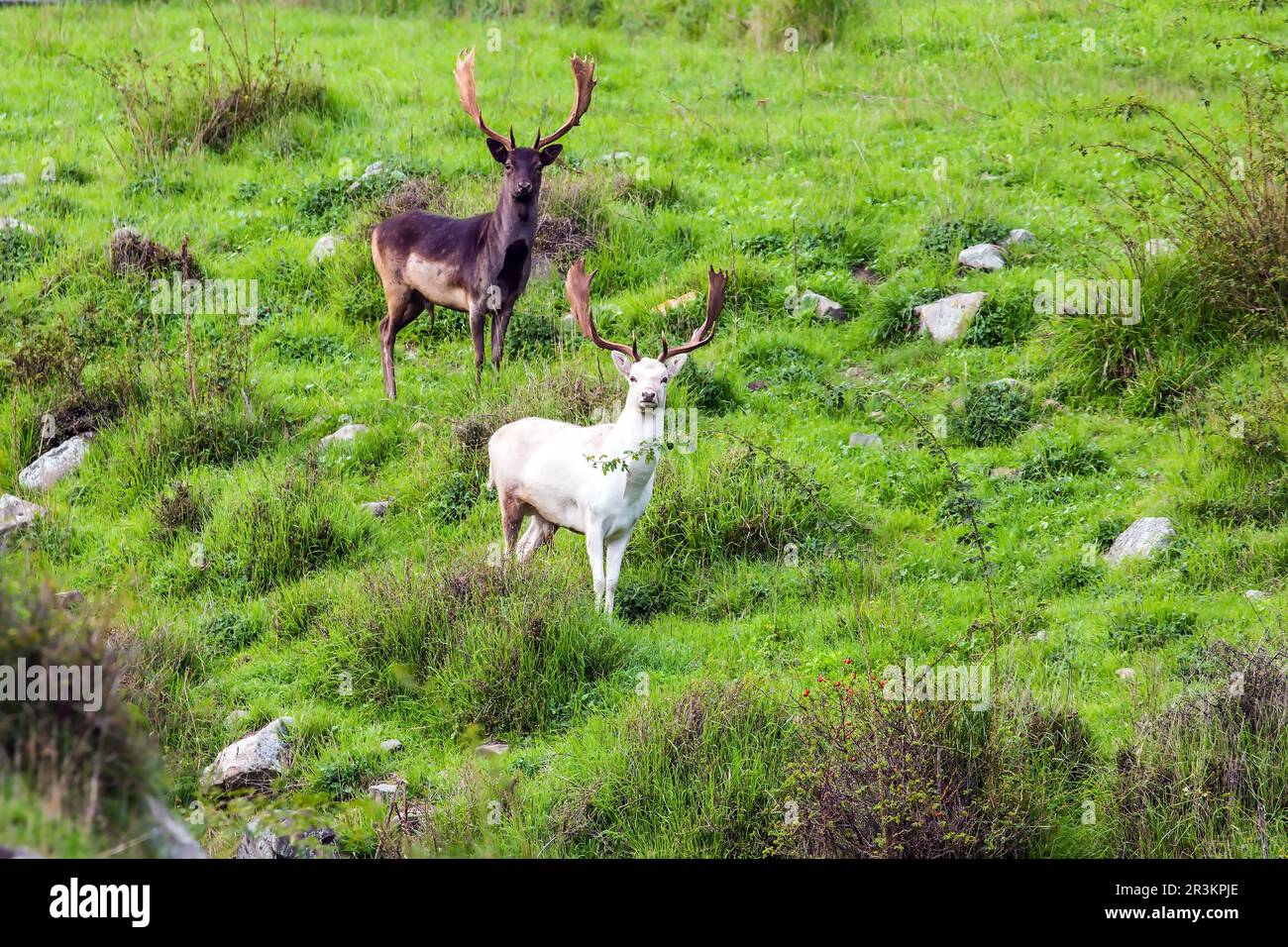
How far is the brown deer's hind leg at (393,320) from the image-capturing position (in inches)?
451

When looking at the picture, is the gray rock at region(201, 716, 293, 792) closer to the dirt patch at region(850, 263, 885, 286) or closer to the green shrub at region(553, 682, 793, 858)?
the green shrub at region(553, 682, 793, 858)

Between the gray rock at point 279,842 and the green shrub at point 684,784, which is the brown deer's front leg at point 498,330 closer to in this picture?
the green shrub at point 684,784

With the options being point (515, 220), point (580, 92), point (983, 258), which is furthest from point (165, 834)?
point (983, 258)

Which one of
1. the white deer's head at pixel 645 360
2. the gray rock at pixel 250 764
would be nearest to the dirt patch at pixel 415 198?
the white deer's head at pixel 645 360

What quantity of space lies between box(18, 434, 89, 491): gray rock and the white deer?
363cm

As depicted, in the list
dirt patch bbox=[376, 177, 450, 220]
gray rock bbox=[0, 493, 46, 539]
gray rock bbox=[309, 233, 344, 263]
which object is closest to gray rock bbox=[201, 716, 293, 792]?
gray rock bbox=[0, 493, 46, 539]

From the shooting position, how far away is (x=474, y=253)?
1118 centimetres

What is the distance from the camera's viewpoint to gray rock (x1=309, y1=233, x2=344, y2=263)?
13180 mm

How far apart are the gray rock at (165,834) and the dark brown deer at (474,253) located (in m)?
7.67

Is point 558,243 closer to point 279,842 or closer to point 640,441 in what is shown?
point 640,441

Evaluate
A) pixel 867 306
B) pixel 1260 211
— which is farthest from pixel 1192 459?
pixel 867 306

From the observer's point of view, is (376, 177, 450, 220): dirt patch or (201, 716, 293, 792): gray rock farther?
(376, 177, 450, 220): dirt patch

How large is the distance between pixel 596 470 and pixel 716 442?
6.20 feet

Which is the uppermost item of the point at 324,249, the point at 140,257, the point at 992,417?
the point at 992,417
